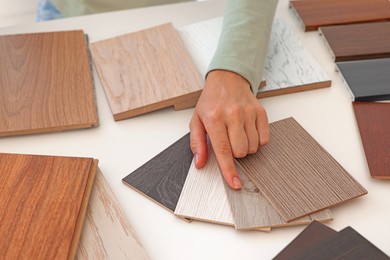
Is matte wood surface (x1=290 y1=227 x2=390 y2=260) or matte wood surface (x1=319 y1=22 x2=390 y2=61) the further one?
matte wood surface (x1=319 y1=22 x2=390 y2=61)

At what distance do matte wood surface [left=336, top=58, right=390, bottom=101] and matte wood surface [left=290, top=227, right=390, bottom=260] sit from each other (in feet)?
1.33

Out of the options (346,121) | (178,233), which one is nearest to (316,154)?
(346,121)

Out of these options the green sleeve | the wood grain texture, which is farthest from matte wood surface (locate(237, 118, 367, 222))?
the green sleeve

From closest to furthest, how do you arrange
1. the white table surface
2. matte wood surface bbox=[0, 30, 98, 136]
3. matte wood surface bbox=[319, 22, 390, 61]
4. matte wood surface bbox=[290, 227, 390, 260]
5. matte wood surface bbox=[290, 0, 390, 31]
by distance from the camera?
matte wood surface bbox=[290, 227, 390, 260] → the white table surface → matte wood surface bbox=[0, 30, 98, 136] → matte wood surface bbox=[319, 22, 390, 61] → matte wood surface bbox=[290, 0, 390, 31]

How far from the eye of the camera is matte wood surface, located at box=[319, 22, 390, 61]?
3.95 feet

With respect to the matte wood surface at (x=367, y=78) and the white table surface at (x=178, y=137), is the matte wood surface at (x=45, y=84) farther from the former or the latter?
the matte wood surface at (x=367, y=78)

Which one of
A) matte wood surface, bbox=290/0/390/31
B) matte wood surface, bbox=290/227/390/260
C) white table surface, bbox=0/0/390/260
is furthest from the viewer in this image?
matte wood surface, bbox=290/0/390/31

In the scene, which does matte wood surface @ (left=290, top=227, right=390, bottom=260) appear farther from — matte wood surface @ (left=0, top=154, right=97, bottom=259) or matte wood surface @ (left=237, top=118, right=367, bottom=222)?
matte wood surface @ (left=0, top=154, right=97, bottom=259)

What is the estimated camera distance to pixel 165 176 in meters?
0.94

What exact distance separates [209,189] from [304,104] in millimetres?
313

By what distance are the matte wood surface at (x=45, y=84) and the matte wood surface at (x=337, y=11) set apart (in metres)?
0.52

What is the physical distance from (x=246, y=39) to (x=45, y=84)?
0.41 metres

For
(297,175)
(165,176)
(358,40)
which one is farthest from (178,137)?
(358,40)

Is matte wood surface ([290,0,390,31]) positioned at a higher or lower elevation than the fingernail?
higher
